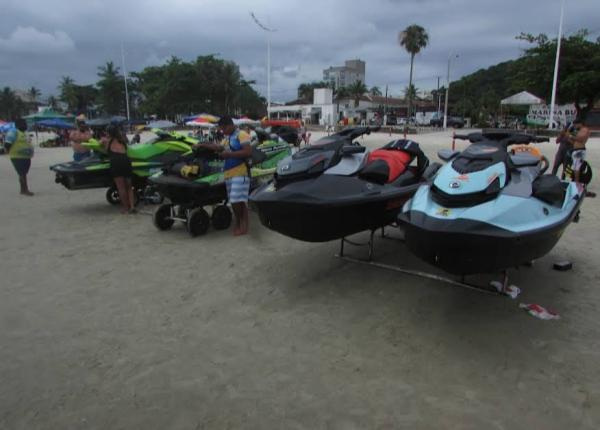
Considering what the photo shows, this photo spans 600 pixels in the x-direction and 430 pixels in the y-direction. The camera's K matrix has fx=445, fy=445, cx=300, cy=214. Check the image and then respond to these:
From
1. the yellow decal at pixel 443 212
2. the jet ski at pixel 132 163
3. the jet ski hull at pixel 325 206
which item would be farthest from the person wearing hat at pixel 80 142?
the yellow decal at pixel 443 212

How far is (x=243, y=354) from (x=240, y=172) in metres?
3.04

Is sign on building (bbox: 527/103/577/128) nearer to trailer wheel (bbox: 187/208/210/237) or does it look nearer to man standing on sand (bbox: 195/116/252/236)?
man standing on sand (bbox: 195/116/252/236)

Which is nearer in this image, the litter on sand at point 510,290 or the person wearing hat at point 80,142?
the litter on sand at point 510,290

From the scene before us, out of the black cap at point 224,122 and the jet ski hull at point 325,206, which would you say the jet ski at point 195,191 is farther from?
the jet ski hull at point 325,206

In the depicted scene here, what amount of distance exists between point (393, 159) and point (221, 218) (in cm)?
277

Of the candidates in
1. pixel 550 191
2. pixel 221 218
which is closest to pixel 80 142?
pixel 221 218

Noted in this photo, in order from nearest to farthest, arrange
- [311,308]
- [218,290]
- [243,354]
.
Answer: [243,354], [311,308], [218,290]

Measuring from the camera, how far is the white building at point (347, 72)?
11956 cm

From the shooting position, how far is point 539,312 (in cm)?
352

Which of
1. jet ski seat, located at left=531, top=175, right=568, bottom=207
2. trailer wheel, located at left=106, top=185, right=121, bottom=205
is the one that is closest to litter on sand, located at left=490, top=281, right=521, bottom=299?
jet ski seat, located at left=531, top=175, right=568, bottom=207

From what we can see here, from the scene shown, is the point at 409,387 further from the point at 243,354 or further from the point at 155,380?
the point at 155,380

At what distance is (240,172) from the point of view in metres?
5.62

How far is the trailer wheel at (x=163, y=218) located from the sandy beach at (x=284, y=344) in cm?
102

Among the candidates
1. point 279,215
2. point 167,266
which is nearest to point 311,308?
point 279,215
